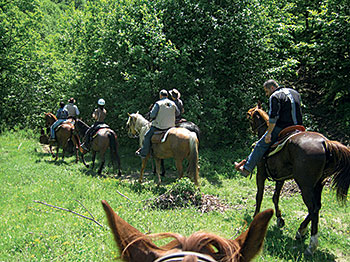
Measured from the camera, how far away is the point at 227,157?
12281 millimetres

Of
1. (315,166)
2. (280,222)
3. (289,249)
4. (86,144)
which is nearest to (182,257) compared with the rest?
(315,166)

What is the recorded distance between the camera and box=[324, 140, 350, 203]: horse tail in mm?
4938

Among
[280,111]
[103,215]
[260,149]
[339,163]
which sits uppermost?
[280,111]

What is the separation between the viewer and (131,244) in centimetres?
150

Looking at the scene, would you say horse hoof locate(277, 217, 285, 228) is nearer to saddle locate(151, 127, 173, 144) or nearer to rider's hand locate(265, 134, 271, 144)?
rider's hand locate(265, 134, 271, 144)

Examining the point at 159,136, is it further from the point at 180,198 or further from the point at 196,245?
the point at 196,245

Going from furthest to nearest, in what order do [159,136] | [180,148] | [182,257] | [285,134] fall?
[159,136], [180,148], [285,134], [182,257]

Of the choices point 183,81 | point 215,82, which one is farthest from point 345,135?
point 183,81

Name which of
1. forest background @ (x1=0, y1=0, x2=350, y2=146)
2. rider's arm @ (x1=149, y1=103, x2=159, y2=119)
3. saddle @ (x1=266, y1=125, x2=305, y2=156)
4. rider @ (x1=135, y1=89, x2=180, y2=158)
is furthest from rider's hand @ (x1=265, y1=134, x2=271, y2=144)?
forest background @ (x1=0, y1=0, x2=350, y2=146)

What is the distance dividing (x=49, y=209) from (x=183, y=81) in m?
7.97

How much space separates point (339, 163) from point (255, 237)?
424 cm

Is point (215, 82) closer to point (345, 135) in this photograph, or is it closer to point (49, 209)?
point (345, 135)

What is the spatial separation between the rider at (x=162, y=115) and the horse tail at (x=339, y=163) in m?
4.99

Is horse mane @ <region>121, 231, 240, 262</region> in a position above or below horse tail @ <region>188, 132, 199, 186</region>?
above
